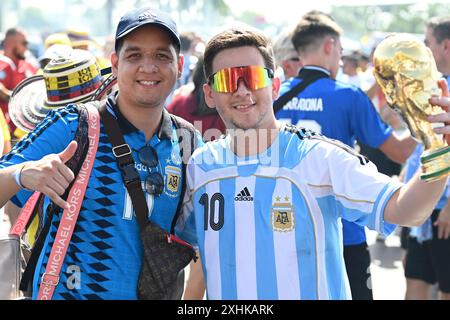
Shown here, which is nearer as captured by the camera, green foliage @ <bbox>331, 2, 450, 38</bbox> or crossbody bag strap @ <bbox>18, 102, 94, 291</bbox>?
crossbody bag strap @ <bbox>18, 102, 94, 291</bbox>

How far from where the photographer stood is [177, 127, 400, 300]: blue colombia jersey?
2.59 metres

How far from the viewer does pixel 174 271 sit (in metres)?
2.84

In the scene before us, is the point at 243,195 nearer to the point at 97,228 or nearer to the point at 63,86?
the point at 97,228

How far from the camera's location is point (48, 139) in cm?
276

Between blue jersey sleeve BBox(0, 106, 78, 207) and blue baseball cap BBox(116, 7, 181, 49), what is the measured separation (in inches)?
15.8

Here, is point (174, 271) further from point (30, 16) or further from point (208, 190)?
point (30, 16)

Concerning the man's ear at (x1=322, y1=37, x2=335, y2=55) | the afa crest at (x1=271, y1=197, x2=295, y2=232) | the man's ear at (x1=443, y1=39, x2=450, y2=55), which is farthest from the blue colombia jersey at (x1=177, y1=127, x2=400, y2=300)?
the man's ear at (x1=443, y1=39, x2=450, y2=55)

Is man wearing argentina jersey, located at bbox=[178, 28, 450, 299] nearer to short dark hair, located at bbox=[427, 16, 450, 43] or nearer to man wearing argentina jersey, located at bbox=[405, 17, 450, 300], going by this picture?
man wearing argentina jersey, located at bbox=[405, 17, 450, 300]

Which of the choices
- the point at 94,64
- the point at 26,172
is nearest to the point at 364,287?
the point at 94,64

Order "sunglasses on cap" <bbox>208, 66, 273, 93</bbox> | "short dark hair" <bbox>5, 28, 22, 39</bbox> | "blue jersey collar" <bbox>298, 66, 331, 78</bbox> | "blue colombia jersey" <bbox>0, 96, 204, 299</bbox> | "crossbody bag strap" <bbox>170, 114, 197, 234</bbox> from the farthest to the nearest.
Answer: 1. "short dark hair" <bbox>5, 28, 22, 39</bbox>
2. "blue jersey collar" <bbox>298, 66, 331, 78</bbox>
3. "crossbody bag strap" <bbox>170, 114, 197, 234</bbox>
4. "sunglasses on cap" <bbox>208, 66, 273, 93</bbox>
5. "blue colombia jersey" <bbox>0, 96, 204, 299</bbox>

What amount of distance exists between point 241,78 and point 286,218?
1.90 feet

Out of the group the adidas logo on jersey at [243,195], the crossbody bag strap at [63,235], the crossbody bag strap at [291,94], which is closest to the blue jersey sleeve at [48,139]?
the crossbody bag strap at [63,235]

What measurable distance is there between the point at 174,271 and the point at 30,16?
5852 inches

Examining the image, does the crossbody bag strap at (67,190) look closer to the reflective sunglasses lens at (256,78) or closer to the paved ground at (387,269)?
the reflective sunglasses lens at (256,78)
